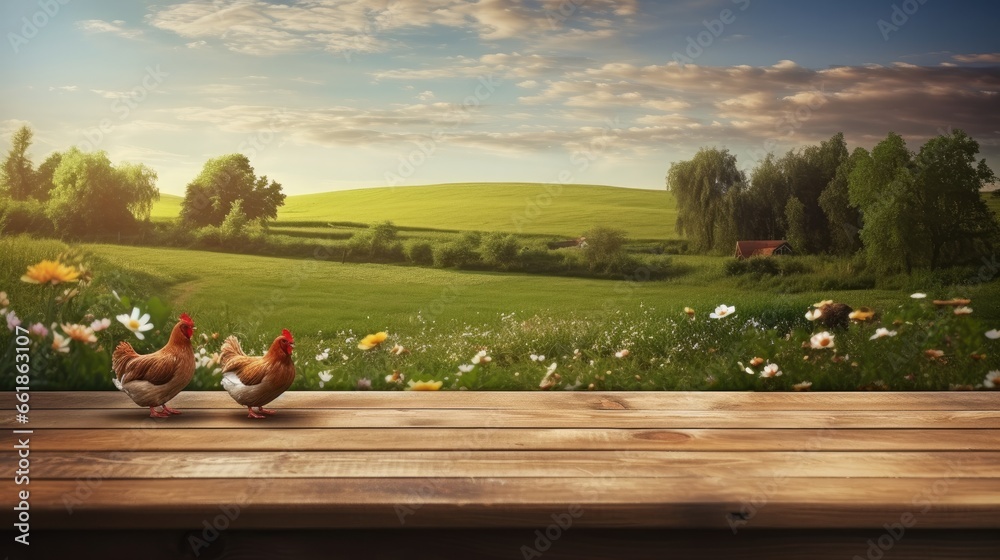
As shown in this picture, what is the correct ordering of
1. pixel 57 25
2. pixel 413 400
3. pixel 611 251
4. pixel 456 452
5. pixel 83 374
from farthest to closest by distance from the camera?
pixel 611 251
pixel 57 25
pixel 83 374
pixel 413 400
pixel 456 452

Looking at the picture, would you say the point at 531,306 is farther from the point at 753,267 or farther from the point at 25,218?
the point at 25,218

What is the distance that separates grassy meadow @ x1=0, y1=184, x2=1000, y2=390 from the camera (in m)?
4.38

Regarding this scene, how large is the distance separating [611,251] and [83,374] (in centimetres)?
264

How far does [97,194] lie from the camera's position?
4.48 metres

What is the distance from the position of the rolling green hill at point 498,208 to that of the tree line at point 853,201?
0.20m

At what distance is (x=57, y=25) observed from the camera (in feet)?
14.0

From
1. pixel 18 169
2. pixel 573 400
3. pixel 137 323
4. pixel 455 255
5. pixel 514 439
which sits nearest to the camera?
pixel 514 439

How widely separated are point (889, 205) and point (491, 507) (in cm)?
349

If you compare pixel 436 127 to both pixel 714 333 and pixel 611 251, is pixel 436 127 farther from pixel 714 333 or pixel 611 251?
pixel 714 333

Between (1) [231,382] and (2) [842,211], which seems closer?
(1) [231,382]

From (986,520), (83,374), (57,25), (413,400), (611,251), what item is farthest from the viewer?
(611,251)

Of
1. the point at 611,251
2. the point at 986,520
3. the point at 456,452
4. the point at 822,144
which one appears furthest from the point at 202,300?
the point at 986,520

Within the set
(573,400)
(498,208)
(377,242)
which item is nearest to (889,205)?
(498,208)

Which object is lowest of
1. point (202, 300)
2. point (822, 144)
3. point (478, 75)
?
point (202, 300)
